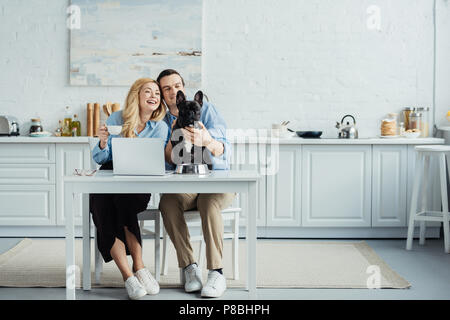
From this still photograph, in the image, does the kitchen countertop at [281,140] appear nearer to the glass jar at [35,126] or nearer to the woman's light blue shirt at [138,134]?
the glass jar at [35,126]

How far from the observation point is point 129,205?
9.61 feet

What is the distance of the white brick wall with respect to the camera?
4.81 meters

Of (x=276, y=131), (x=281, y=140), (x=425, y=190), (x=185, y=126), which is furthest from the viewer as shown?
(x=276, y=131)

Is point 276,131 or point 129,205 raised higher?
point 276,131

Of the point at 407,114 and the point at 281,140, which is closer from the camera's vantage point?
the point at 281,140

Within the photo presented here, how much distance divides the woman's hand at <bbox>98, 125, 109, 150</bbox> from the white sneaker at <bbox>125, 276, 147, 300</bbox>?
0.72m

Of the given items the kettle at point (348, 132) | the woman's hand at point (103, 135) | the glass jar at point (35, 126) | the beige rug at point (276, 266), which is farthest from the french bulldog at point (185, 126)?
the glass jar at point (35, 126)

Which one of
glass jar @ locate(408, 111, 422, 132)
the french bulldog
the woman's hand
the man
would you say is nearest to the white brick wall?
glass jar @ locate(408, 111, 422, 132)

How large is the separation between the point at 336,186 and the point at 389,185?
43cm

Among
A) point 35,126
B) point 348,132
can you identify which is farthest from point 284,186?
point 35,126

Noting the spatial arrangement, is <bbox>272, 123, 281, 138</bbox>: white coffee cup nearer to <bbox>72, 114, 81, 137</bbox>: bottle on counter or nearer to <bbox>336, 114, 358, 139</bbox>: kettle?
<bbox>336, 114, 358, 139</bbox>: kettle

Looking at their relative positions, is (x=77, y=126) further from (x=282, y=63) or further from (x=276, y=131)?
(x=282, y=63)

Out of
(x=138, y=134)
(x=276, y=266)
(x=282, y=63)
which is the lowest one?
(x=276, y=266)

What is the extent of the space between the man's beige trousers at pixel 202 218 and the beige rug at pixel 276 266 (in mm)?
288
